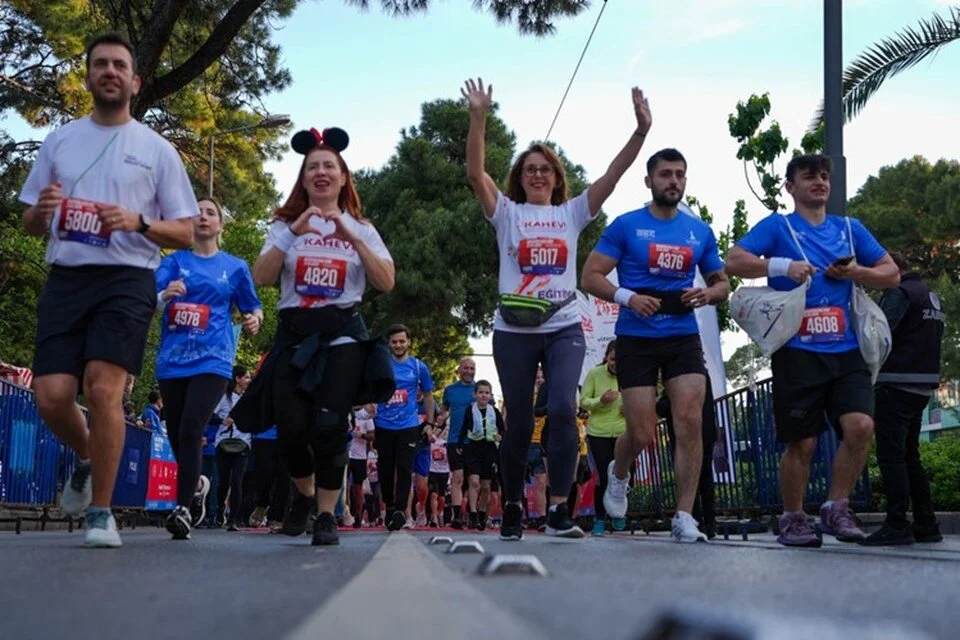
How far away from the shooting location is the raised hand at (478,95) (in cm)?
759

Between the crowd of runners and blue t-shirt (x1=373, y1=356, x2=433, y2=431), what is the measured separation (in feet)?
15.6

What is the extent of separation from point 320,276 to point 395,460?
696 centimetres

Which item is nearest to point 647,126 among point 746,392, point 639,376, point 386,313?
point 639,376

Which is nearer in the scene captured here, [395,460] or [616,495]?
[616,495]

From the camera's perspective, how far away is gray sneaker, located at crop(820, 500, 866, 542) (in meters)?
7.22

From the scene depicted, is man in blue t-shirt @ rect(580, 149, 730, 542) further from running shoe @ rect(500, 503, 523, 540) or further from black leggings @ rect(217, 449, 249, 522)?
black leggings @ rect(217, 449, 249, 522)

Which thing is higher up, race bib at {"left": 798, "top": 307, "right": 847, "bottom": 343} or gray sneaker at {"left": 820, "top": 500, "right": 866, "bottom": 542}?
race bib at {"left": 798, "top": 307, "right": 847, "bottom": 343}

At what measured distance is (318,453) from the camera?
6.86 metres

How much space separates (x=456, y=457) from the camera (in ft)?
57.0

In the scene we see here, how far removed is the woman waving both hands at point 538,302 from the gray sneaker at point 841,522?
52.7 inches

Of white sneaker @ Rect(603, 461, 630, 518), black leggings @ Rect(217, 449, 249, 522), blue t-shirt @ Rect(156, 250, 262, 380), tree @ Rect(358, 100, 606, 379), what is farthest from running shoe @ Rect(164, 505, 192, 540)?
tree @ Rect(358, 100, 606, 379)

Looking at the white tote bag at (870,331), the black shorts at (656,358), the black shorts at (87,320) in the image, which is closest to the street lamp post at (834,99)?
the white tote bag at (870,331)

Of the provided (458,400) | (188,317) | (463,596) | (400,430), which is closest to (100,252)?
(188,317)

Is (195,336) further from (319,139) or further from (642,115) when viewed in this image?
(642,115)
